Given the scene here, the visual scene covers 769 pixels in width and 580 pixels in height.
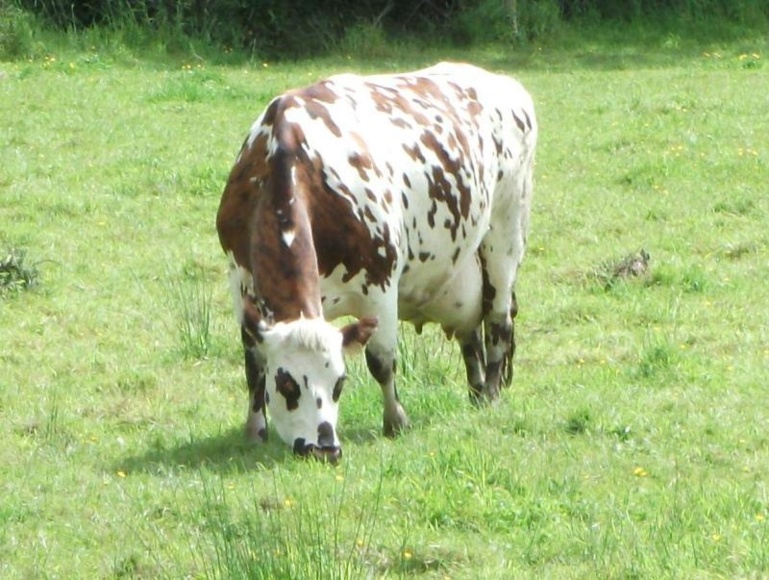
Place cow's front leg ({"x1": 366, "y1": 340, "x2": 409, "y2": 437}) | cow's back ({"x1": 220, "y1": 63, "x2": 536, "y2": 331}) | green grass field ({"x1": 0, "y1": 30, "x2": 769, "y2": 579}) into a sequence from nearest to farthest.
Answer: green grass field ({"x1": 0, "y1": 30, "x2": 769, "y2": 579})
cow's back ({"x1": 220, "y1": 63, "x2": 536, "y2": 331})
cow's front leg ({"x1": 366, "y1": 340, "x2": 409, "y2": 437})

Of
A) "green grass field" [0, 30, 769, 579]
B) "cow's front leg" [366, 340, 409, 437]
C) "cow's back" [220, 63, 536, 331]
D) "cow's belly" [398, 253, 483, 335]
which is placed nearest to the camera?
"green grass field" [0, 30, 769, 579]

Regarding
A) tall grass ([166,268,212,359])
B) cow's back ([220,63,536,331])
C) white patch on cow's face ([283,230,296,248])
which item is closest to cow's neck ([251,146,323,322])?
white patch on cow's face ([283,230,296,248])

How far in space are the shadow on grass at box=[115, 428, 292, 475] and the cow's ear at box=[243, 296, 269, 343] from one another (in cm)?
57

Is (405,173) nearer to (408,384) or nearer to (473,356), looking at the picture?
(408,384)

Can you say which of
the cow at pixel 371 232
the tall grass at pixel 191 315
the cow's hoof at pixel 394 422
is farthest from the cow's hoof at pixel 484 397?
the tall grass at pixel 191 315

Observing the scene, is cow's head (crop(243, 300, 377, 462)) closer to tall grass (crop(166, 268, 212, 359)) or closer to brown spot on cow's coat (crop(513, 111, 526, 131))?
tall grass (crop(166, 268, 212, 359))

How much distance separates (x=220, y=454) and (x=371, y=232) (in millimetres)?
1264

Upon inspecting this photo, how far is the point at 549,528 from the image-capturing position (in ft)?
19.3

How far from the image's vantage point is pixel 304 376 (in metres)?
6.69

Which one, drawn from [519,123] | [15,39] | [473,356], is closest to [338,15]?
[15,39]

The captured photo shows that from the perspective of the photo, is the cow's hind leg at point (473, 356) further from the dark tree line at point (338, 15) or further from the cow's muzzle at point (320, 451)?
the dark tree line at point (338, 15)

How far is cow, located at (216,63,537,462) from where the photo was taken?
22.2 ft

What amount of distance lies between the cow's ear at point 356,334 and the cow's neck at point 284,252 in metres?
0.15

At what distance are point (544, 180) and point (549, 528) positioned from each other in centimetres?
831
